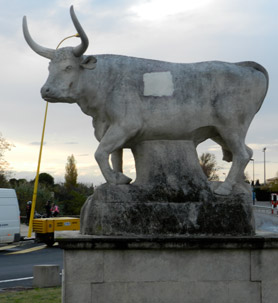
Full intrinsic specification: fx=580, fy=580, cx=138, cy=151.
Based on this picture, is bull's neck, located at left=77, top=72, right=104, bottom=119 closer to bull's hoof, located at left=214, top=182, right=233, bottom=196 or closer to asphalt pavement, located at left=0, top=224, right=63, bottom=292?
bull's hoof, located at left=214, top=182, right=233, bottom=196

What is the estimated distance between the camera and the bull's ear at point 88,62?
633 centimetres

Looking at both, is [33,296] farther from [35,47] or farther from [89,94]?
[35,47]

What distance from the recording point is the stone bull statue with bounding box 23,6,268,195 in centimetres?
631

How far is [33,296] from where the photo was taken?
404 inches

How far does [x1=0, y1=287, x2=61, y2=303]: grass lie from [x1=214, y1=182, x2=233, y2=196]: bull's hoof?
4209 millimetres

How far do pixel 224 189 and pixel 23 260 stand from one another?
1174 centimetres

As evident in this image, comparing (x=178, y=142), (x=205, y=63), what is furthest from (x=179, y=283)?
(x=205, y=63)

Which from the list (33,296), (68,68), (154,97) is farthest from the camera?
(33,296)

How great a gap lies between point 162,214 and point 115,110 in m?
1.24

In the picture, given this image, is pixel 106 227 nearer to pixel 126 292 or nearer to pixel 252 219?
pixel 126 292

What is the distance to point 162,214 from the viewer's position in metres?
6.21

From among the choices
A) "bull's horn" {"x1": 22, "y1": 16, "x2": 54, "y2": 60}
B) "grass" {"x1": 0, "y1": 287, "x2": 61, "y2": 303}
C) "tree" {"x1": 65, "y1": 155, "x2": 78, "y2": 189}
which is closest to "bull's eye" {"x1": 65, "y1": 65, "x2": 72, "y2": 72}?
"bull's horn" {"x1": 22, "y1": 16, "x2": 54, "y2": 60}

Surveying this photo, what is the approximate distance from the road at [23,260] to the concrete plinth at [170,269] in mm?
6614

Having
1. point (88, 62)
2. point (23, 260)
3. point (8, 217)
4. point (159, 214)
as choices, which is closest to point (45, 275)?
point (23, 260)
